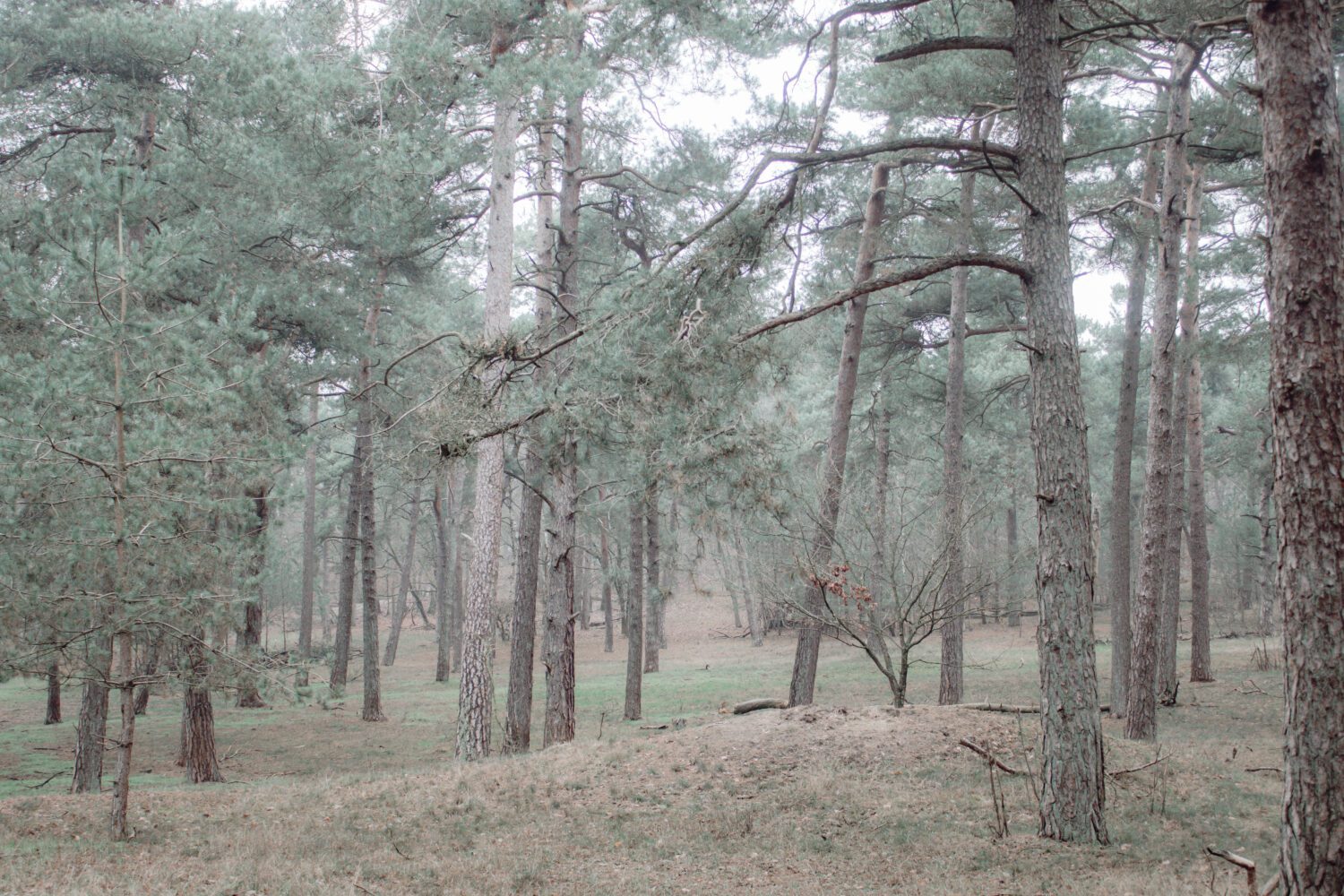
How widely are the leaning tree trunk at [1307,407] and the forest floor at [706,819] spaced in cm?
155

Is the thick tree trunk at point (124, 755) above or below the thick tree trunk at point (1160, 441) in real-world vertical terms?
below

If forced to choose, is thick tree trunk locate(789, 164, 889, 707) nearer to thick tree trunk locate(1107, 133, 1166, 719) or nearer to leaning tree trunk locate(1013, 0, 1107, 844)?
thick tree trunk locate(1107, 133, 1166, 719)

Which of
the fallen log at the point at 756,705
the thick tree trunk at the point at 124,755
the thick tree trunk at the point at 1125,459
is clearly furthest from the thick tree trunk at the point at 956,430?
the thick tree trunk at the point at 124,755

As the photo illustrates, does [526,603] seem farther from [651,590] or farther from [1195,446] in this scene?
[1195,446]

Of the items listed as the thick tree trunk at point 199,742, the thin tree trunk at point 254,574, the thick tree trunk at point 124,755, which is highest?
the thin tree trunk at point 254,574

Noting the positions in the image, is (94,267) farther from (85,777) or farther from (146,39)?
(85,777)

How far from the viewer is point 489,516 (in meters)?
11.4

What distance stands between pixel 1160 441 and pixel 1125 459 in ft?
9.57

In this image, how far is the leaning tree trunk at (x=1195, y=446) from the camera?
44.5 feet

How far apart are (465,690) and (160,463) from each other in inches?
195

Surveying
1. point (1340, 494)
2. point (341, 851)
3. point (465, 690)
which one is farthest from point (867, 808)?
point (465, 690)

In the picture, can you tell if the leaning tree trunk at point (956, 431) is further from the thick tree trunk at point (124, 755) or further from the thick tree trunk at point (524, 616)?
the thick tree trunk at point (124, 755)

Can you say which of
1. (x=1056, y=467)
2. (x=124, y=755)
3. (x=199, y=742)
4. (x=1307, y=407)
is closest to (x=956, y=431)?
(x=1056, y=467)

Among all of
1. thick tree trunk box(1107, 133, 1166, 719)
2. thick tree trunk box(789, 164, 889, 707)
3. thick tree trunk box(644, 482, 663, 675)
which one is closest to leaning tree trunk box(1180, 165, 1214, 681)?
thick tree trunk box(1107, 133, 1166, 719)
